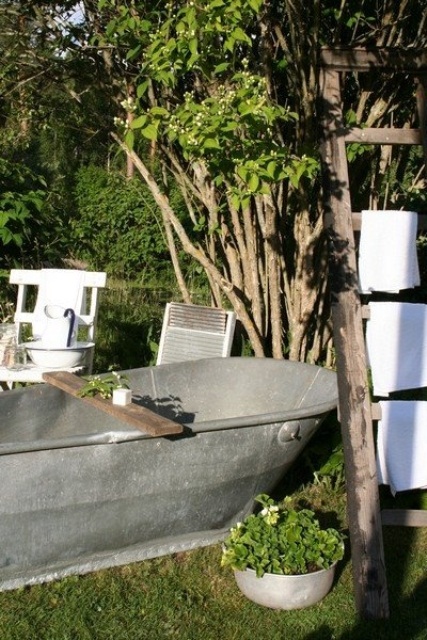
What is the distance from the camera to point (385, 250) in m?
3.45

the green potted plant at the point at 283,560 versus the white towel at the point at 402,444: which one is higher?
the white towel at the point at 402,444

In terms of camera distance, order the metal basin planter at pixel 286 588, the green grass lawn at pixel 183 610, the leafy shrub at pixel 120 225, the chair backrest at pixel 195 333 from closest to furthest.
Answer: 1. the green grass lawn at pixel 183 610
2. the metal basin planter at pixel 286 588
3. the chair backrest at pixel 195 333
4. the leafy shrub at pixel 120 225

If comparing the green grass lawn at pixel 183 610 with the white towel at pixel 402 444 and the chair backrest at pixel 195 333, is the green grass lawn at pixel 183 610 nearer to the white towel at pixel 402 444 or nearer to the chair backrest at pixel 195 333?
the white towel at pixel 402 444

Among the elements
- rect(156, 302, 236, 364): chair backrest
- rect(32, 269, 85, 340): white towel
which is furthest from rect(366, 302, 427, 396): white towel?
rect(32, 269, 85, 340): white towel

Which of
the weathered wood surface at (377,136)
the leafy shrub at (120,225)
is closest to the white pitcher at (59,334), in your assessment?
the weathered wood surface at (377,136)

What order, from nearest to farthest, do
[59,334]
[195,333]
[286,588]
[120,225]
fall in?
[286,588] < [59,334] < [195,333] < [120,225]

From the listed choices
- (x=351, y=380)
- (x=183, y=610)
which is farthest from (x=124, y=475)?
(x=351, y=380)

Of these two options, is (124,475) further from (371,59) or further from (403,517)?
(371,59)

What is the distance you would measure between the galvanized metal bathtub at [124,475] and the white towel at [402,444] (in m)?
0.29

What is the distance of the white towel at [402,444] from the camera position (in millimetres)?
3430

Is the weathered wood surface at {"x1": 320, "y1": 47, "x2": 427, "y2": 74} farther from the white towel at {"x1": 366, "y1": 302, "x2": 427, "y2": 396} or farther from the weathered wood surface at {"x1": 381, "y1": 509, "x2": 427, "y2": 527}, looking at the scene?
the weathered wood surface at {"x1": 381, "y1": 509, "x2": 427, "y2": 527}

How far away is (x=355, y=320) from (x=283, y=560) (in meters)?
0.92

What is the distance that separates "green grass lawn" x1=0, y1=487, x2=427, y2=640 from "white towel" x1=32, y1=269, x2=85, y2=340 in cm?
197

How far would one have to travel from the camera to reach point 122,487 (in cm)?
337
